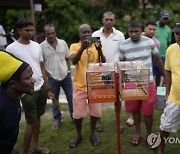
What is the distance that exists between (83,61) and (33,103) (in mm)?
917

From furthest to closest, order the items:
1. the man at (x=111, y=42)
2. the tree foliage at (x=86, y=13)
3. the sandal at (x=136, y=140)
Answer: the tree foliage at (x=86, y=13)
the man at (x=111, y=42)
the sandal at (x=136, y=140)

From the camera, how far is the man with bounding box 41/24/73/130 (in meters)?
4.64

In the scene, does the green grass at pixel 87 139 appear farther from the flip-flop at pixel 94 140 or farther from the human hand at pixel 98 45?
the human hand at pixel 98 45

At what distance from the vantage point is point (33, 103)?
372cm

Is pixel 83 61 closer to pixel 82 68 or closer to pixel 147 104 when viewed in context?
pixel 82 68

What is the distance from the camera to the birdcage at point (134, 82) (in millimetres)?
3111

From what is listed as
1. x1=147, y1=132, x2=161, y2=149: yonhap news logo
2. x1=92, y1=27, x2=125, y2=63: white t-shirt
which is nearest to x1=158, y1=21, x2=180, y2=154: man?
x1=147, y1=132, x2=161, y2=149: yonhap news logo

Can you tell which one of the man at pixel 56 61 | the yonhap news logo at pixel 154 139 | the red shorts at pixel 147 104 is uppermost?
the man at pixel 56 61

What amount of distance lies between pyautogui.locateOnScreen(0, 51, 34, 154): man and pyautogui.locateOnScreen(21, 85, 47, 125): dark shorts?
48.3 inches

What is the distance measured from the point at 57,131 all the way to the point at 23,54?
1.76 metres

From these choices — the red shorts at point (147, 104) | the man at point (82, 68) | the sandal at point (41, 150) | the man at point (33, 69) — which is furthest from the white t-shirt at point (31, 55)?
the red shorts at point (147, 104)

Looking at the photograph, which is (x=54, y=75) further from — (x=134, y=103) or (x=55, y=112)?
(x=134, y=103)

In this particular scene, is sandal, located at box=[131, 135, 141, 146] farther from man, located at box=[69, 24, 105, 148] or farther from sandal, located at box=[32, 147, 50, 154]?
sandal, located at box=[32, 147, 50, 154]

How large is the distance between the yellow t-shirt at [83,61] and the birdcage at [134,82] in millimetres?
844
